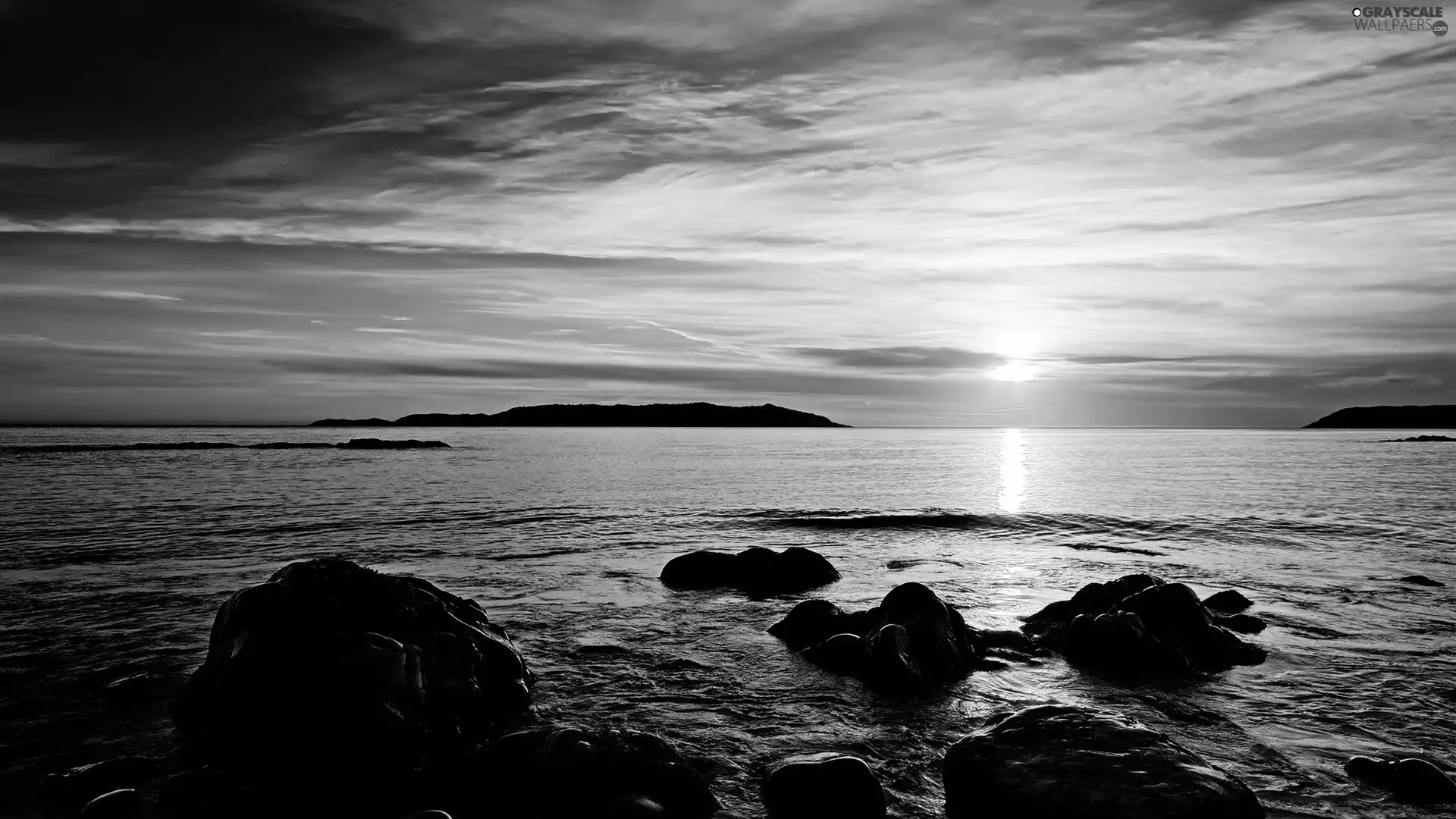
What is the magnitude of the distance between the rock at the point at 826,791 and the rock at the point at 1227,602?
34.4ft

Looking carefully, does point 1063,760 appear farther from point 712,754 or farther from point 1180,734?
point 712,754

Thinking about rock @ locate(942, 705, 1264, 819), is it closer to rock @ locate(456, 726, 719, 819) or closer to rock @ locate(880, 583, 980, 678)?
rock @ locate(456, 726, 719, 819)

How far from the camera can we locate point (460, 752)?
304 inches

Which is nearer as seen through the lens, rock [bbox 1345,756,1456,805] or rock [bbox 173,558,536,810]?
rock [bbox 1345,756,1456,805]

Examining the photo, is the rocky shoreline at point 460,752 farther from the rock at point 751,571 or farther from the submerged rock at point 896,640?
the rock at point 751,571

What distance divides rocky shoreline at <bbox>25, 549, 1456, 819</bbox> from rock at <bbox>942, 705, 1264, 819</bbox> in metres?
0.02

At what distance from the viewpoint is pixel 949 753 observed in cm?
704

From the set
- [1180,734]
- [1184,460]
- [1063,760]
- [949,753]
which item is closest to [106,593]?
[949,753]

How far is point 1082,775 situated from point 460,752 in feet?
18.8

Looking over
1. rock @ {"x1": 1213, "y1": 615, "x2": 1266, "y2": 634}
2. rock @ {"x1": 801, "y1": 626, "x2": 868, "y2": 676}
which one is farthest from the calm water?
rock @ {"x1": 801, "y1": 626, "x2": 868, "y2": 676}

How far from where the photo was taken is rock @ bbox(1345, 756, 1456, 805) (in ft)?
21.5

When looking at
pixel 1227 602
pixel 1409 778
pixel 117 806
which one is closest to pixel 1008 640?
pixel 1409 778

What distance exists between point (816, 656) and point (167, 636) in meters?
9.72

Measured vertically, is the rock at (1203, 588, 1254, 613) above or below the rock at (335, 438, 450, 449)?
below
